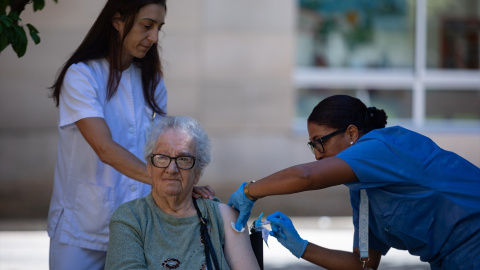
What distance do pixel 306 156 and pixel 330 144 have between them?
21.5 ft

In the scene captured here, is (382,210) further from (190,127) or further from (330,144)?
(190,127)

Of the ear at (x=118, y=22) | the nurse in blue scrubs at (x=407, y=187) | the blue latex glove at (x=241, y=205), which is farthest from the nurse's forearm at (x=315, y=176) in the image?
the ear at (x=118, y=22)

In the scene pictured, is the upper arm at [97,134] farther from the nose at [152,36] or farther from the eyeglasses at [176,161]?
the nose at [152,36]

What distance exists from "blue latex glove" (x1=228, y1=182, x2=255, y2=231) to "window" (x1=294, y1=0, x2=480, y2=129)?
6979mm

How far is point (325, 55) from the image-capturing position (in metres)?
10.5

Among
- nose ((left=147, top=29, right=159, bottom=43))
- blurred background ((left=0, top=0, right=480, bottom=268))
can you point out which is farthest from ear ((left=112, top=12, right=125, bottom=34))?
blurred background ((left=0, top=0, right=480, bottom=268))

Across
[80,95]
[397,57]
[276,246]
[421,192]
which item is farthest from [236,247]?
[397,57]

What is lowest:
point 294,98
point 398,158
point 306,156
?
point 306,156

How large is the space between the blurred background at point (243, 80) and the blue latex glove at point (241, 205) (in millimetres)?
5604

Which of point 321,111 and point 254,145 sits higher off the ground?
point 321,111

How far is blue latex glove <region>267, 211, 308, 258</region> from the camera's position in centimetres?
350

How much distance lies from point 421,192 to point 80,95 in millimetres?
1493

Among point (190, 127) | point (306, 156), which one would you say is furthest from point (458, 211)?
point (306, 156)

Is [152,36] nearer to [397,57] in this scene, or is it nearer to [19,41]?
[19,41]
